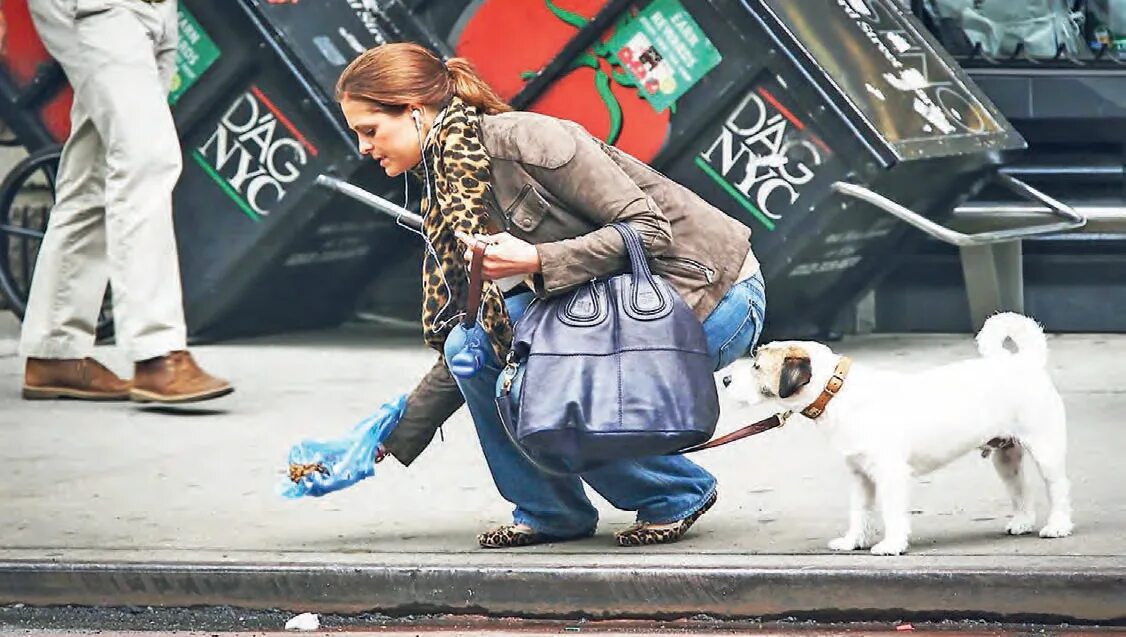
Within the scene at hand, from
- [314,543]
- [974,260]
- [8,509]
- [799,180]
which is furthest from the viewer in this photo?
[974,260]

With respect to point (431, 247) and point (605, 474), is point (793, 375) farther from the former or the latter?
point (431, 247)

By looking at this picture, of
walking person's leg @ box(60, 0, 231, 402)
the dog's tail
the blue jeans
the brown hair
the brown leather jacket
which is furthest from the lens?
walking person's leg @ box(60, 0, 231, 402)

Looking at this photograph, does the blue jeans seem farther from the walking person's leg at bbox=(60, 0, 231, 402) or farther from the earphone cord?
the walking person's leg at bbox=(60, 0, 231, 402)

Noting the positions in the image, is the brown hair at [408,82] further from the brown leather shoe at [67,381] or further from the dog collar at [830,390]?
the brown leather shoe at [67,381]

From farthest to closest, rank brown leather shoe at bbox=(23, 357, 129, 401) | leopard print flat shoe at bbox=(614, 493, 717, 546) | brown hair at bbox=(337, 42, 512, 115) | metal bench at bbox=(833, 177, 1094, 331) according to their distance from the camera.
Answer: metal bench at bbox=(833, 177, 1094, 331)
brown leather shoe at bbox=(23, 357, 129, 401)
leopard print flat shoe at bbox=(614, 493, 717, 546)
brown hair at bbox=(337, 42, 512, 115)

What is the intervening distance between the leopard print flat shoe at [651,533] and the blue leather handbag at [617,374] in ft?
1.62

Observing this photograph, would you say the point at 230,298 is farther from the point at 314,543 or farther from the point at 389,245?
the point at 314,543

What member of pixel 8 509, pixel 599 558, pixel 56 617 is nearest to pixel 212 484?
pixel 8 509

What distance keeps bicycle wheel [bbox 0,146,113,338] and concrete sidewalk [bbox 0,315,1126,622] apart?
1.43 metres

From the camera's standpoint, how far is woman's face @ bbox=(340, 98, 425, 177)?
4789 mm

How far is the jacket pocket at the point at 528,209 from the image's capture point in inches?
185

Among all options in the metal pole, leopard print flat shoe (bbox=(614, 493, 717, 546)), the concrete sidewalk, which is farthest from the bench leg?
leopard print flat shoe (bbox=(614, 493, 717, 546))

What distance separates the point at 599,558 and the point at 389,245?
14.6ft

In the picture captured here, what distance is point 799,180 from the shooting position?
316 inches
